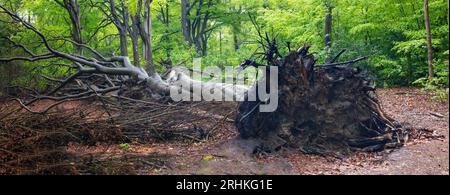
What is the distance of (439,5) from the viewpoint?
10.8 metres

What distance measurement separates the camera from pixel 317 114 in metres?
7.07

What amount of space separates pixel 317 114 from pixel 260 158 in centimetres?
152

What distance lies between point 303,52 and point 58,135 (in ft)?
15.3

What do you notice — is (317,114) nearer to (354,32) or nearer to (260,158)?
(260,158)

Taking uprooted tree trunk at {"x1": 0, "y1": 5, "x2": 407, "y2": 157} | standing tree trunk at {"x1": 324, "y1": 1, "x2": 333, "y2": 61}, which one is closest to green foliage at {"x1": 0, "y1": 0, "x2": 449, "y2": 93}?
standing tree trunk at {"x1": 324, "y1": 1, "x2": 333, "y2": 61}

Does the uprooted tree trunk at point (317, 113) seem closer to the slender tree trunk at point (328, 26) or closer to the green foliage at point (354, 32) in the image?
the green foliage at point (354, 32)

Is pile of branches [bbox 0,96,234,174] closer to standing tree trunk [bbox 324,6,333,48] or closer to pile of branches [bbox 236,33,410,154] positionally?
pile of branches [bbox 236,33,410,154]

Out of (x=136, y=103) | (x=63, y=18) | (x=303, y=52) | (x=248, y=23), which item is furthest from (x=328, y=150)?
(x=248, y=23)

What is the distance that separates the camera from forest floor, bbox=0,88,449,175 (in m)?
5.71

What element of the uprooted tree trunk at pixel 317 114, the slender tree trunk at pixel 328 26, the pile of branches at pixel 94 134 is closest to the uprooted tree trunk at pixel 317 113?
the uprooted tree trunk at pixel 317 114

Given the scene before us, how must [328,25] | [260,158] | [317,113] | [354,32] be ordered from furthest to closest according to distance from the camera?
[328,25] → [354,32] → [317,113] → [260,158]

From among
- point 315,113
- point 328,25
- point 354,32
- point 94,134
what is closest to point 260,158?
point 315,113

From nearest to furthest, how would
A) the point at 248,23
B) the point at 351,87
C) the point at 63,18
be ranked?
the point at 351,87, the point at 63,18, the point at 248,23
